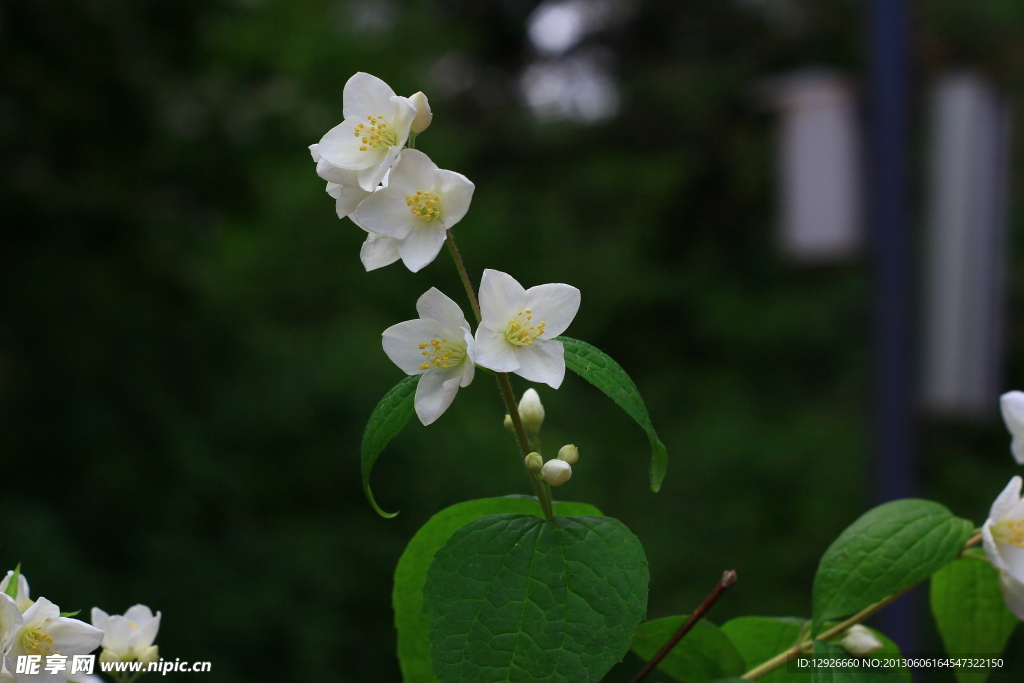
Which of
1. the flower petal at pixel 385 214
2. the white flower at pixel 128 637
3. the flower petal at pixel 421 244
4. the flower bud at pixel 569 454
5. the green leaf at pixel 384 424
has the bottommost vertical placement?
the white flower at pixel 128 637

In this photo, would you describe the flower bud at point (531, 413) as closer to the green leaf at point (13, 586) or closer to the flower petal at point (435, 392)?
the flower petal at point (435, 392)

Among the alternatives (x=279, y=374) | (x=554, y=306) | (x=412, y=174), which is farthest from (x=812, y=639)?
(x=279, y=374)

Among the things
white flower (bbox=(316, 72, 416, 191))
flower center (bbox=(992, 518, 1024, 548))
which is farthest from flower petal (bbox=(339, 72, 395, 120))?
flower center (bbox=(992, 518, 1024, 548))

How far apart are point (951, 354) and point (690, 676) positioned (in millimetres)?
2908

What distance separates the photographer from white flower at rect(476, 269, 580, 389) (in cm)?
46

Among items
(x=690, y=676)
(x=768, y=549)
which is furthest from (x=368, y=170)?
(x=768, y=549)

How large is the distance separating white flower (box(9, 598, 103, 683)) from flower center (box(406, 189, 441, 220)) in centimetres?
26

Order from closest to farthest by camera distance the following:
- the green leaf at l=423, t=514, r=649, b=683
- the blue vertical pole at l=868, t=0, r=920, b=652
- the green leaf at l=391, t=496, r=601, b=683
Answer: the green leaf at l=423, t=514, r=649, b=683, the green leaf at l=391, t=496, r=601, b=683, the blue vertical pole at l=868, t=0, r=920, b=652

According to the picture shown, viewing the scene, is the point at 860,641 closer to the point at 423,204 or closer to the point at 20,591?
the point at 423,204

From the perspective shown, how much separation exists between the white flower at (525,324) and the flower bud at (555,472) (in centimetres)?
4

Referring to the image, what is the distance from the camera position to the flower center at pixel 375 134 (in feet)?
1.66

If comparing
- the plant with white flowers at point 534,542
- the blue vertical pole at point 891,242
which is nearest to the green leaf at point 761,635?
the plant with white flowers at point 534,542

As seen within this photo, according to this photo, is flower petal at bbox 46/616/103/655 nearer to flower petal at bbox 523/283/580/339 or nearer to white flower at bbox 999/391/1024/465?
flower petal at bbox 523/283/580/339

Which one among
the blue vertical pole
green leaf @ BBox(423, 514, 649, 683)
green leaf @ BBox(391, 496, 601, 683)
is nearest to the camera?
green leaf @ BBox(423, 514, 649, 683)
